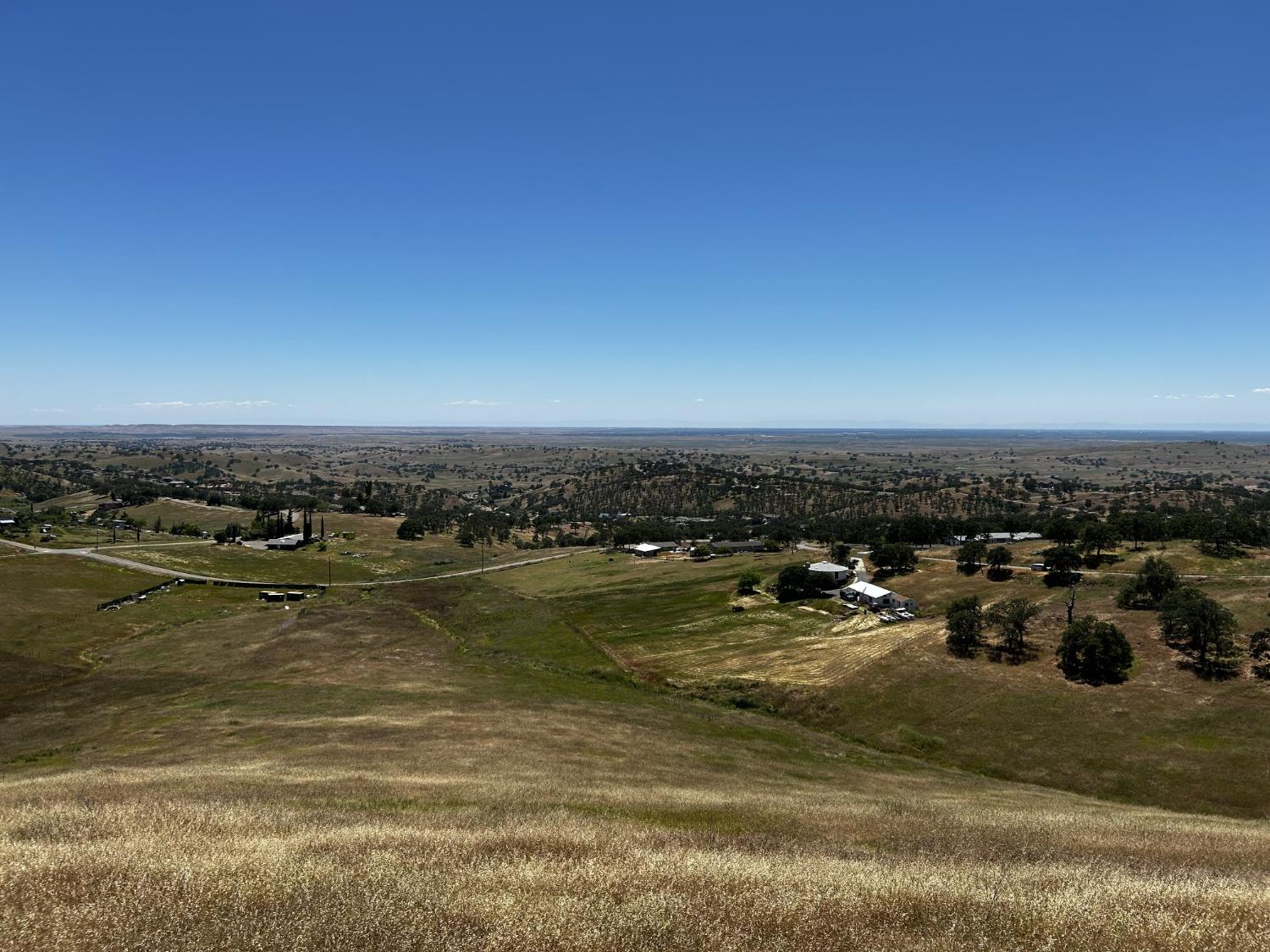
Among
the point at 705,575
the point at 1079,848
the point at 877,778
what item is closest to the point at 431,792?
the point at 1079,848

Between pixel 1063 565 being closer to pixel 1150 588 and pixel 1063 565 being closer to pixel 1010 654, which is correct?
pixel 1150 588

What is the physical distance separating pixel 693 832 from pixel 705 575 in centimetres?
11617

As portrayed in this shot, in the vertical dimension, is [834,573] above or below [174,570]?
above

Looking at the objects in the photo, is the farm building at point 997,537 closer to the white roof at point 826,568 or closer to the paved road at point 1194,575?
the paved road at point 1194,575

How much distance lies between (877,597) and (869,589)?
125 inches

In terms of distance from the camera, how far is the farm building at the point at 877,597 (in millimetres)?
100375

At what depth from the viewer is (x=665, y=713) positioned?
60.4 metres

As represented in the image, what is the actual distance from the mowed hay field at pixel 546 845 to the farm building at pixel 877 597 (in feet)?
176

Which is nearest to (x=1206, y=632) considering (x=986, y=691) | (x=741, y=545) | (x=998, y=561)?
(x=986, y=691)

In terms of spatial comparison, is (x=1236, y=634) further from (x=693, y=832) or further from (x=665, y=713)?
(x=693, y=832)

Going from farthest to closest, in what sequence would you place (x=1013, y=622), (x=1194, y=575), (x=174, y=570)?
(x=174, y=570), (x=1194, y=575), (x=1013, y=622)

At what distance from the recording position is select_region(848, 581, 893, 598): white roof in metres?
103

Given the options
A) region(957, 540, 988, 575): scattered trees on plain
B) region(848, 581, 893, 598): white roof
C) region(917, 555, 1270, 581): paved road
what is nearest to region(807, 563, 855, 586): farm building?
region(848, 581, 893, 598): white roof

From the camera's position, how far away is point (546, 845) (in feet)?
49.8
